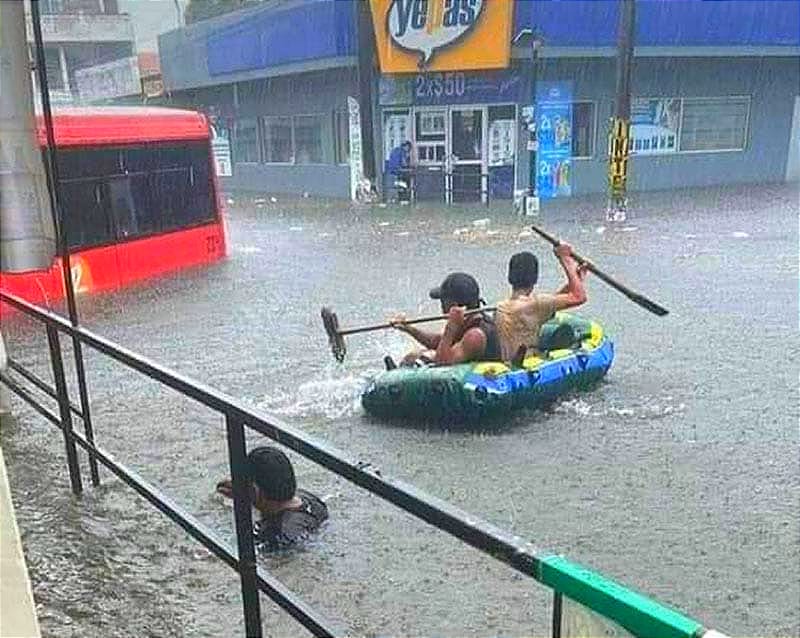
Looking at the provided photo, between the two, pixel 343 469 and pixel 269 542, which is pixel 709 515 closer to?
pixel 269 542

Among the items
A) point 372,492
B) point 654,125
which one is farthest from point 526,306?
point 654,125

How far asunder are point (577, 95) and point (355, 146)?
5577 millimetres

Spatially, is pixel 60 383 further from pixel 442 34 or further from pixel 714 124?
pixel 714 124

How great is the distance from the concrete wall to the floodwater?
10.4 metres

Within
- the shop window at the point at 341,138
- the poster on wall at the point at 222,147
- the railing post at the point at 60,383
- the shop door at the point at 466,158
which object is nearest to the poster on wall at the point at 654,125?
the shop door at the point at 466,158

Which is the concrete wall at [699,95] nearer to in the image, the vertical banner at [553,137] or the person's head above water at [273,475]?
the vertical banner at [553,137]

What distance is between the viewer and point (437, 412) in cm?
601

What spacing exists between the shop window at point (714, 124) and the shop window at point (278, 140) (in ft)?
36.3

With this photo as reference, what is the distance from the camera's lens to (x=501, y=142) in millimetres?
20328

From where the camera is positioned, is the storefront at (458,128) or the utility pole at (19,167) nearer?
the utility pole at (19,167)

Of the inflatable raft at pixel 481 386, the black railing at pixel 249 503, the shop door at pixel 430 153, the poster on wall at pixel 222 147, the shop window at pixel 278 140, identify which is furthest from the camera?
the poster on wall at pixel 222 147

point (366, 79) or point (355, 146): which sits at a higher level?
point (366, 79)

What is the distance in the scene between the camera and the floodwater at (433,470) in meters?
3.76

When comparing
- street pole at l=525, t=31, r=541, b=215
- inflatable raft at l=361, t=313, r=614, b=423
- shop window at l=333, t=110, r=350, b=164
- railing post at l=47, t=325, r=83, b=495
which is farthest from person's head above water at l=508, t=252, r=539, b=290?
shop window at l=333, t=110, r=350, b=164
